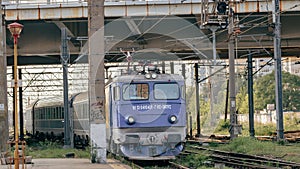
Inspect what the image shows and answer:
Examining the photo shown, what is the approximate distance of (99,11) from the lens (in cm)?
1748

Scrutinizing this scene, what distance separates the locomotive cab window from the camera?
62.1ft

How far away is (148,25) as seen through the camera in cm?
3038

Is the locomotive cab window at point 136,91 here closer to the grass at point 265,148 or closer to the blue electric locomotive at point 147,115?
the blue electric locomotive at point 147,115

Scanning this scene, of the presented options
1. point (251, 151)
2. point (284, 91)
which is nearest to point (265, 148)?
point (251, 151)

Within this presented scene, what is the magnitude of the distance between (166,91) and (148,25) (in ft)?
37.7

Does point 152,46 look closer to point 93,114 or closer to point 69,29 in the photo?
point 69,29

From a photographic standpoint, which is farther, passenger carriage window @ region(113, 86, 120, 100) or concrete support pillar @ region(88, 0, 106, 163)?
passenger carriage window @ region(113, 86, 120, 100)

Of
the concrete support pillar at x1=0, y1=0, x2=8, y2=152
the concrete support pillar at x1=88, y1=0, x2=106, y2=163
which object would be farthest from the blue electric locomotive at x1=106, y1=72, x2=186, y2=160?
the concrete support pillar at x1=0, y1=0, x2=8, y2=152

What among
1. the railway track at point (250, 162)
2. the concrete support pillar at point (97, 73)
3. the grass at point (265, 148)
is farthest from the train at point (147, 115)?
the grass at point (265, 148)

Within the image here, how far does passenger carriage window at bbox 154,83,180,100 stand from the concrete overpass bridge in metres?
3.98

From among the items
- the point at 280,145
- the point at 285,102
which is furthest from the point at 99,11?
the point at 285,102

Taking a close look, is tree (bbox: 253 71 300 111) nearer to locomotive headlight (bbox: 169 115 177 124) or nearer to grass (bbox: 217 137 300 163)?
grass (bbox: 217 137 300 163)

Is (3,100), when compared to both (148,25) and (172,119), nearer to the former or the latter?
(172,119)

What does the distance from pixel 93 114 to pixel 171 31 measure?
14.3 metres
